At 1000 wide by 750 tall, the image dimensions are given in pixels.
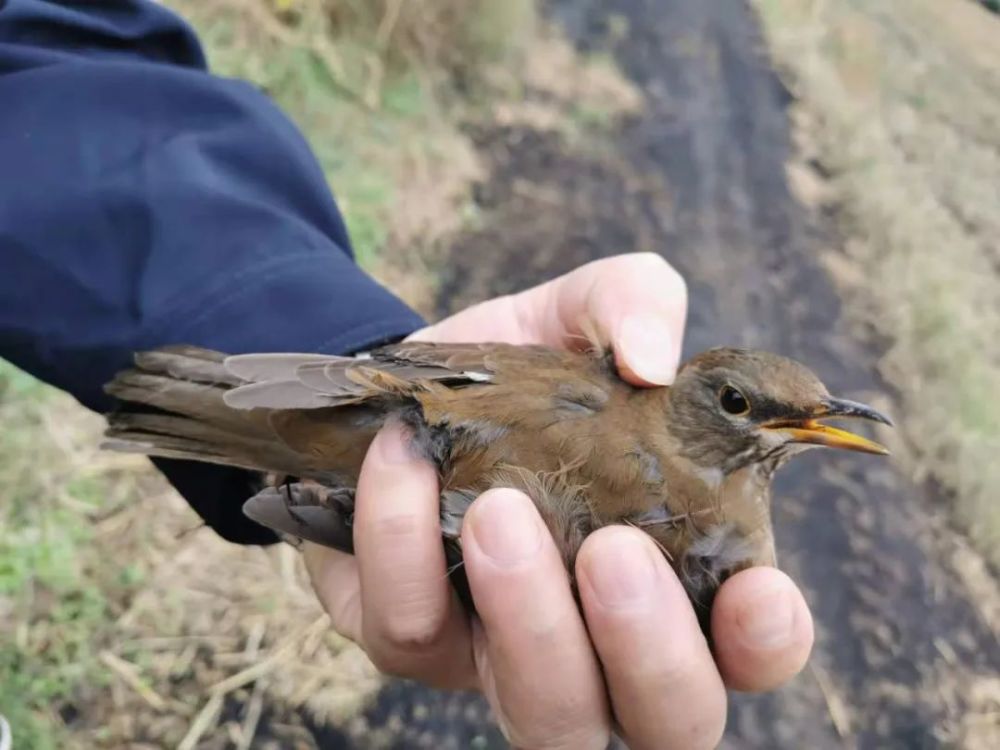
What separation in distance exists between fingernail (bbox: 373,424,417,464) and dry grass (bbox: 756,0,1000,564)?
4.77 meters

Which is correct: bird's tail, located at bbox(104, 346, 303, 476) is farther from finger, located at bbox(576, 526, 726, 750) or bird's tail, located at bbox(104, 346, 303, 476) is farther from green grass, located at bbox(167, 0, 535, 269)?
green grass, located at bbox(167, 0, 535, 269)

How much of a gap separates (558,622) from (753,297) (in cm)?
561

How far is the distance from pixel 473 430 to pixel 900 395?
528cm

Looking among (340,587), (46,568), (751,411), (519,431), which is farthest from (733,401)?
(46,568)

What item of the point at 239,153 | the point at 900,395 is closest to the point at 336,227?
the point at 239,153

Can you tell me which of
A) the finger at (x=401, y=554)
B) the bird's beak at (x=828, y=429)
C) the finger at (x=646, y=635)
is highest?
the bird's beak at (x=828, y=429)

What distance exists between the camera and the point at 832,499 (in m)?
5.88

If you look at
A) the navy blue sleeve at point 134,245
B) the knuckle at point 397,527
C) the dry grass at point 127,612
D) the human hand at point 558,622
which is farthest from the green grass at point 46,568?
the knuckle at point 397,527

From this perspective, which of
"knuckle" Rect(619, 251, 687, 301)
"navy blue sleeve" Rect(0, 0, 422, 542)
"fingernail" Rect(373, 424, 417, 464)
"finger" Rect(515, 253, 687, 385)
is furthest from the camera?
"knuckle" Rect(619, 251, 687, 301)

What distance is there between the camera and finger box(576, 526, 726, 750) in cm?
215

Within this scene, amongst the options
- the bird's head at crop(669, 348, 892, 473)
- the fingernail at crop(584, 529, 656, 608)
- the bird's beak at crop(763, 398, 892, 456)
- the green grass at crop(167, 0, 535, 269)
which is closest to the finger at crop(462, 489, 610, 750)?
the fingernail at crop(584, 529, 656, 608)

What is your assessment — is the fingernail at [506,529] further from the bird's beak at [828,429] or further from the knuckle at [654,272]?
the knuckle at [654,272]

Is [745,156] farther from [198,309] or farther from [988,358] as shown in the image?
[198,309]

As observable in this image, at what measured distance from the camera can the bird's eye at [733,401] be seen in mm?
2621
